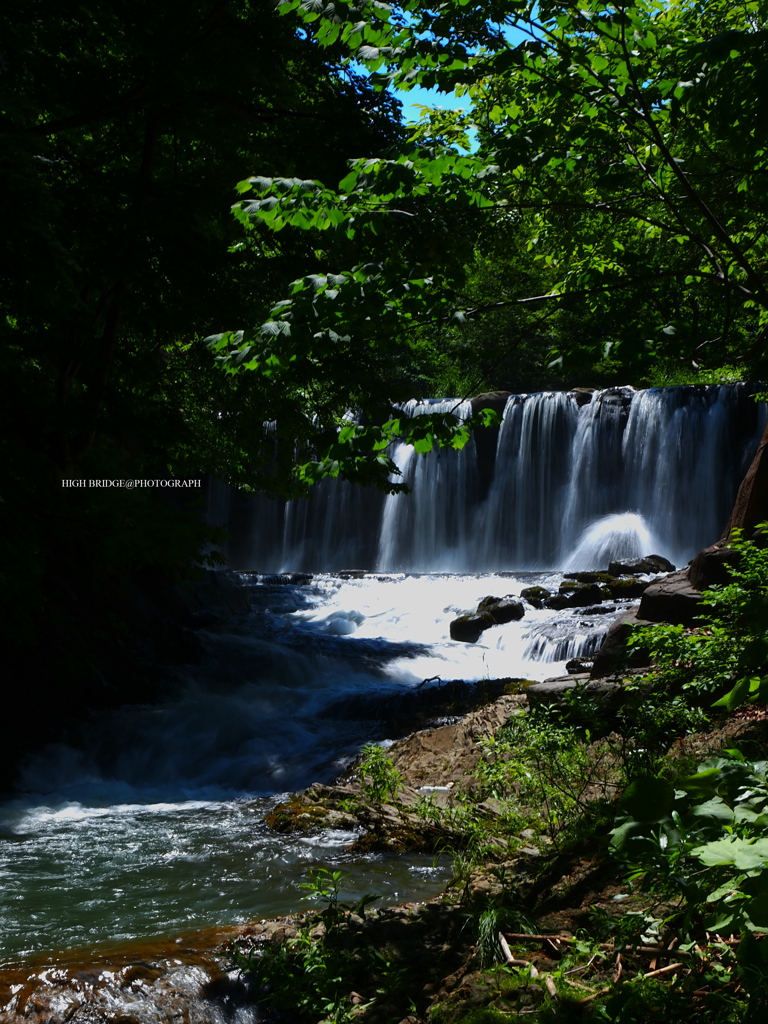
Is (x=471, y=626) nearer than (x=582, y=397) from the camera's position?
Yes

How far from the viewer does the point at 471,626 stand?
15.7 m

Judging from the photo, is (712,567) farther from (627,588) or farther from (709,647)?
(627,588)

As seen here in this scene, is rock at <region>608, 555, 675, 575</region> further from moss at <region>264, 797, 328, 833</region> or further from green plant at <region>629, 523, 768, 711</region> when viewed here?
green plant at <region>629, 523, 768, 711</region>

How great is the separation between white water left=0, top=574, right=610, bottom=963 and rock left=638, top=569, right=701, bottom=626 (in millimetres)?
2732

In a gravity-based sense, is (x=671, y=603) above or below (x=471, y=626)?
above

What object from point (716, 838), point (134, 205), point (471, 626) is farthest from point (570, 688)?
point (471, 626)

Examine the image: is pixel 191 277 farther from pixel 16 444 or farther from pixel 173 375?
pixel 173 375

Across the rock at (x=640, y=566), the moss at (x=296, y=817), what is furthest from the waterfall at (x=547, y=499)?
the moss at (x=296, y=817)

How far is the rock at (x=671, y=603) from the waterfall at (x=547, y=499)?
524 inches

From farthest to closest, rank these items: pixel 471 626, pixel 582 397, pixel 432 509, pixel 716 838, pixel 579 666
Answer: pixel 432 509
pixel 582 397
pixel 471 626
pixel 579 666
pixel 716 838

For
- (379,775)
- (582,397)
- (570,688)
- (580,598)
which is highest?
(582,397)

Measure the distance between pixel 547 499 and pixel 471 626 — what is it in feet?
39.6

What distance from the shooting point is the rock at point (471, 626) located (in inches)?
615

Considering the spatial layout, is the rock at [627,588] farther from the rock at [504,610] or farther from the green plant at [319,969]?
the green plant at [319,969]
